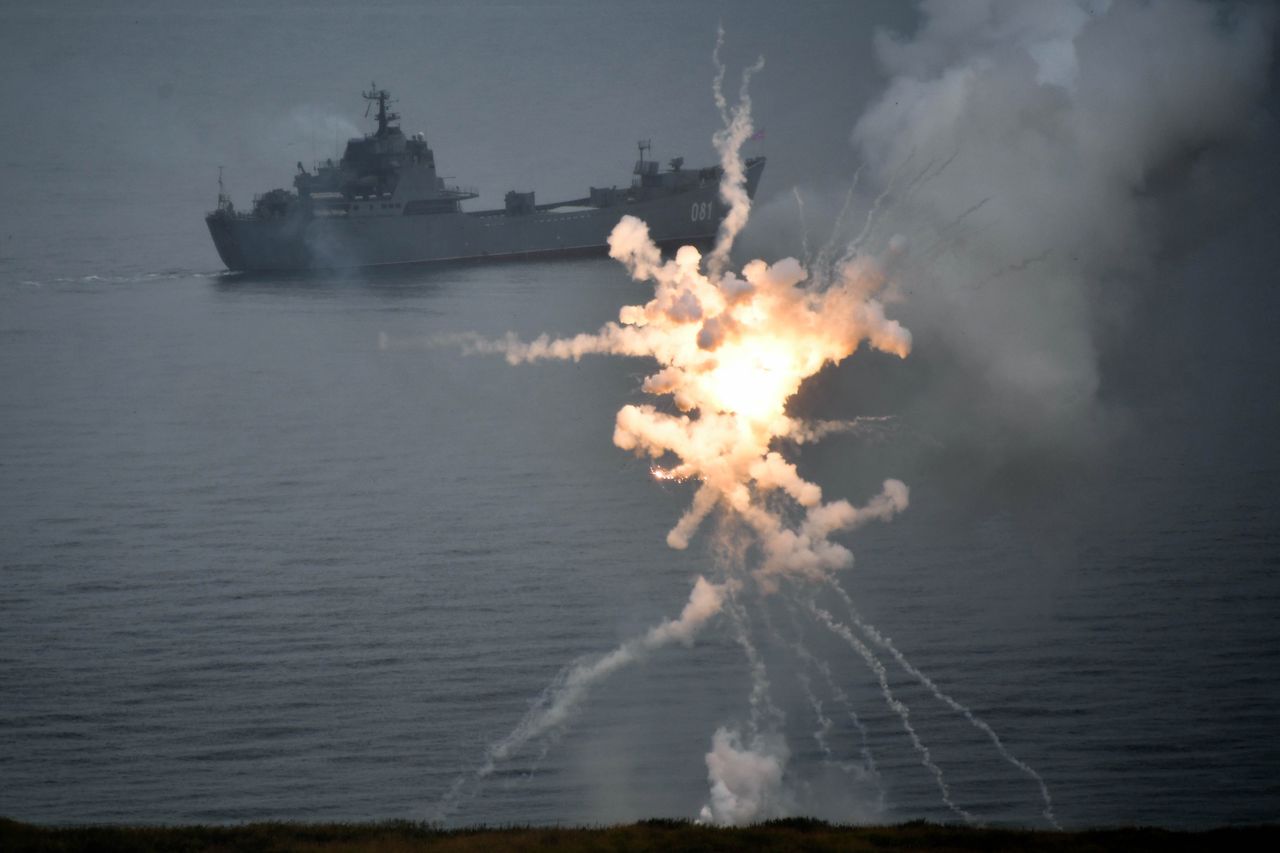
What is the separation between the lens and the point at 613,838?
147 ft

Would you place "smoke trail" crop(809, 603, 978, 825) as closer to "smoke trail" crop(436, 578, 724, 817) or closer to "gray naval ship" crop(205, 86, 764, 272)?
"smoke trail" crop(436, 578, 724, 817)

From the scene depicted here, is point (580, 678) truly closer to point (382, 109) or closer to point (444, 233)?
point (444, 233)

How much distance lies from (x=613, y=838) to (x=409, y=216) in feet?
414

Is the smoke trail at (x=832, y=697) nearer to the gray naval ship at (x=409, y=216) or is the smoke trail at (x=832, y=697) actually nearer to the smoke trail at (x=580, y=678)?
the smoke trail at (x=580, y=678)

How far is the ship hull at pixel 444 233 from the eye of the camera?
161 metres

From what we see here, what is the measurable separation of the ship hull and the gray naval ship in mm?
116

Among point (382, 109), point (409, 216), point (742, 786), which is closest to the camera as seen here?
point (742, 786)

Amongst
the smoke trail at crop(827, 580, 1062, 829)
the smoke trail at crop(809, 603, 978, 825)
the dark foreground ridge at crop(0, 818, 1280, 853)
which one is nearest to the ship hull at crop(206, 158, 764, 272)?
the smoke trail at crop(827, 580, 1062, 829)

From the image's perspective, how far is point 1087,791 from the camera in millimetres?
50156

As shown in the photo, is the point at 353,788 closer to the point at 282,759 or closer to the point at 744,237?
the point at 282,759

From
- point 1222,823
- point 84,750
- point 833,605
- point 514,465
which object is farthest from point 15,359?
point 1222,823

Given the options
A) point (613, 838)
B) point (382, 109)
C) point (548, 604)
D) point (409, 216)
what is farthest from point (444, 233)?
point (613, 838)

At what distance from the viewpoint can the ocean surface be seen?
167 ft

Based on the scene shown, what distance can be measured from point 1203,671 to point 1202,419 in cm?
3333
